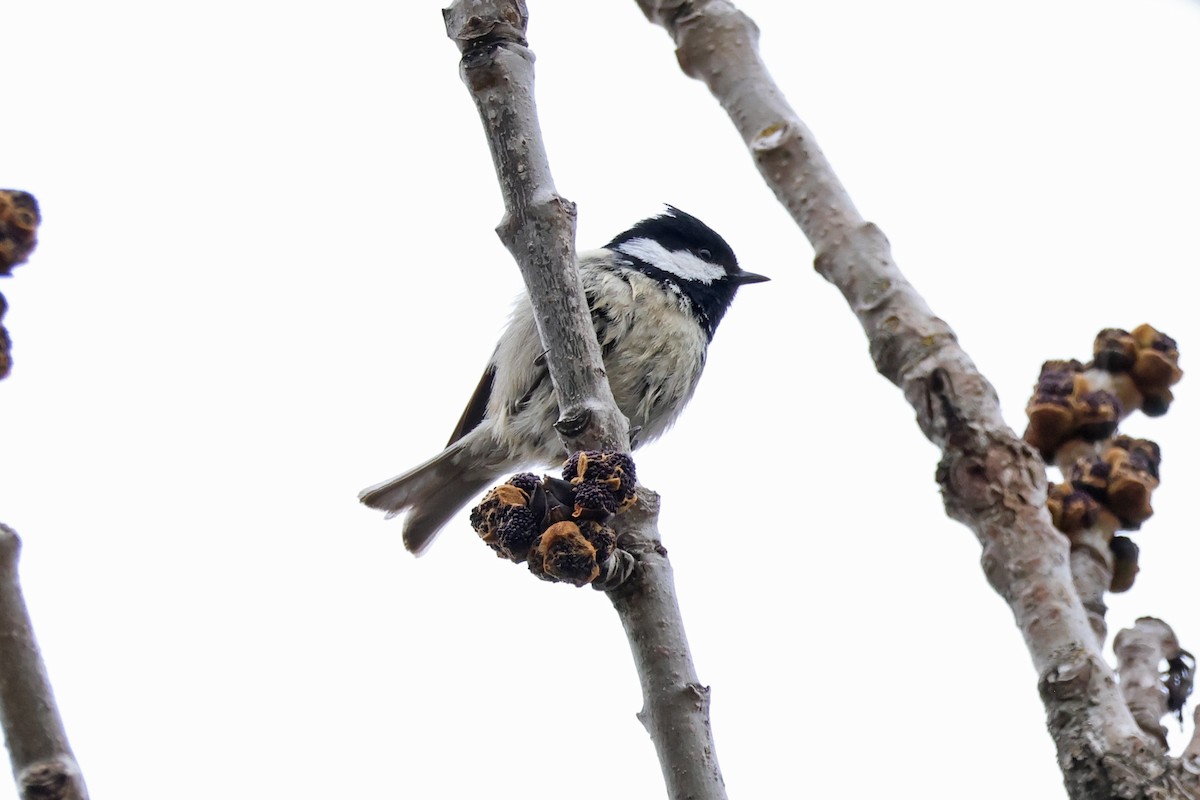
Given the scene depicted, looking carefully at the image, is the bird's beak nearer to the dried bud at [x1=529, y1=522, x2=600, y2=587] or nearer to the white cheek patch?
the white cheek patch

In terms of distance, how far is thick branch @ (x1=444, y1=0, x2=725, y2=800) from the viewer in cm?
151

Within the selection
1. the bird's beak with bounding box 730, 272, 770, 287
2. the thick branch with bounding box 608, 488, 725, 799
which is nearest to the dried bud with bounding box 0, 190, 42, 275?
the thick branch with bounding box 608, 488, 725, 799

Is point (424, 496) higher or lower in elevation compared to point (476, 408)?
lower

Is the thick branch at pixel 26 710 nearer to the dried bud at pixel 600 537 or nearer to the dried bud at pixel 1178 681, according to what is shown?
the dried bud at pixel 600 537

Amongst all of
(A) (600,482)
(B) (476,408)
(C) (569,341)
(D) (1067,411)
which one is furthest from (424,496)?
(D) (1067,411)

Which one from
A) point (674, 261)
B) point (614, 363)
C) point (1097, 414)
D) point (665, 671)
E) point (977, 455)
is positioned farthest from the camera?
point (674, 261)

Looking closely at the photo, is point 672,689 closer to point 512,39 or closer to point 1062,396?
point 1062,396

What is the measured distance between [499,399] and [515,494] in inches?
94.0

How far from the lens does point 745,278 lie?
4492mm

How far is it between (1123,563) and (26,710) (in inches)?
38.8

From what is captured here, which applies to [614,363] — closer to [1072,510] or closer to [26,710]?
[1072,510]

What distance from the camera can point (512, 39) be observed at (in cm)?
167

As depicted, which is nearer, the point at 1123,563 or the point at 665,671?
the point at 1123,563

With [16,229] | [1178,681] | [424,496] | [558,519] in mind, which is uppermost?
[424,496]
